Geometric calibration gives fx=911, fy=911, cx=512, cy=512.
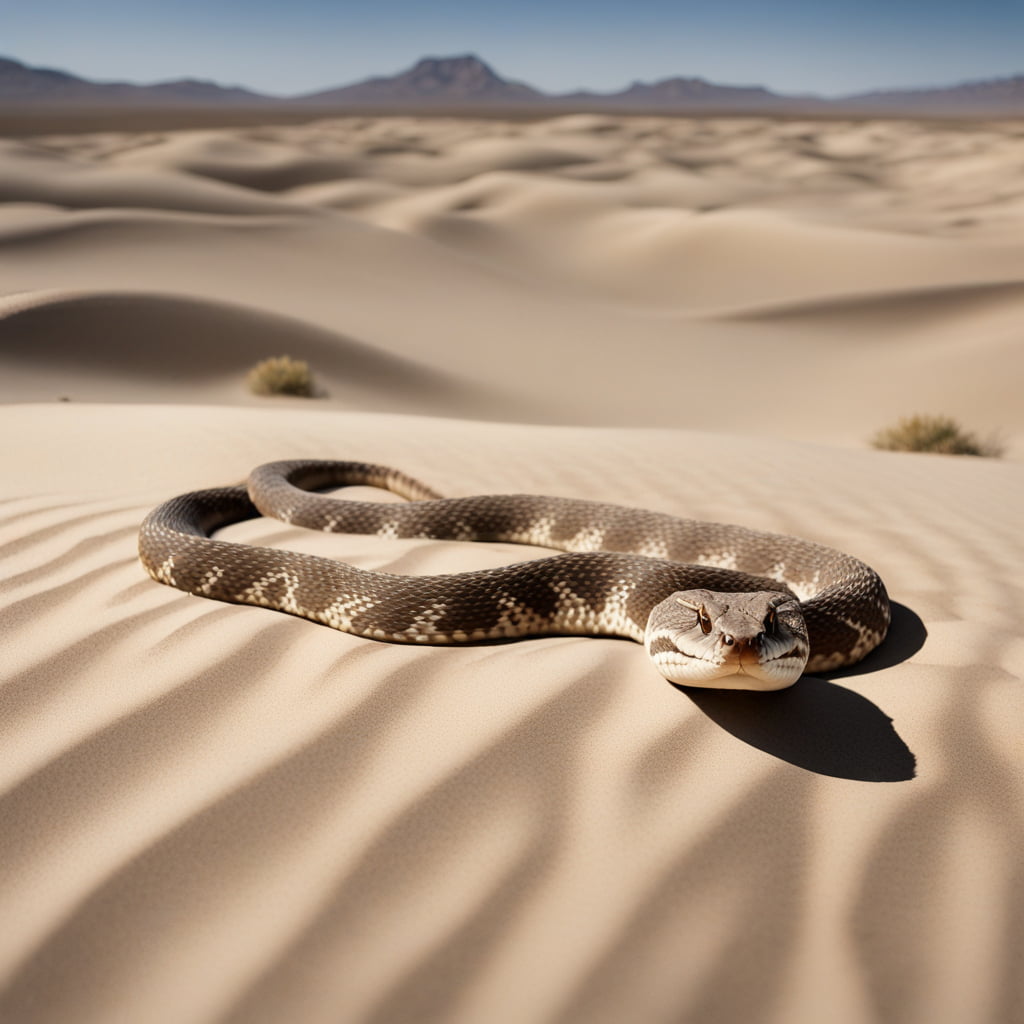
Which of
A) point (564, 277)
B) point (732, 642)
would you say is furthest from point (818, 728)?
point (564, 277)

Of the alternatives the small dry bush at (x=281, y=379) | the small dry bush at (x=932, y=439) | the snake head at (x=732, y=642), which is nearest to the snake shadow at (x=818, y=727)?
the snake head at (x=732, y=642)

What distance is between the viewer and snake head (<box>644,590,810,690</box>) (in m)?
2.78

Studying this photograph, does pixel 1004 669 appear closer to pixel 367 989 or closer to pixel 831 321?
pixel 367 989

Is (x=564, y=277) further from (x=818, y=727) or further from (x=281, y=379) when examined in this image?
(x=818, y=727)

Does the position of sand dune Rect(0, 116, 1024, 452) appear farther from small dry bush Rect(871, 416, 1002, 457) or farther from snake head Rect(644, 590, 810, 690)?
snake head Rect(644, 590, 810, 690)

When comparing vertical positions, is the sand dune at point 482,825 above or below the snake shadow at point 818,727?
above

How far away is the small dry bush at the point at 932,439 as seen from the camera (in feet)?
38.0

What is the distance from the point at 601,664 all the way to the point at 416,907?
131 cm

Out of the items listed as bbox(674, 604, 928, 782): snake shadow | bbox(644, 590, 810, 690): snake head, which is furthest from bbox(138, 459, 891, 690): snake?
bbox(674, 604, 928, 782): snake shadow

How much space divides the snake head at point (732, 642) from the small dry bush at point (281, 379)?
35.7ft

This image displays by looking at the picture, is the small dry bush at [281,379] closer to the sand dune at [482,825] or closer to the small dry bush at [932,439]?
the small dry bush at [932,439]

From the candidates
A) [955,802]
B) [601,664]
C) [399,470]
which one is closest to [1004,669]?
[955,802]

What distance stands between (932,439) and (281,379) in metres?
8.88

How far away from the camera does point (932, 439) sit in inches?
458
